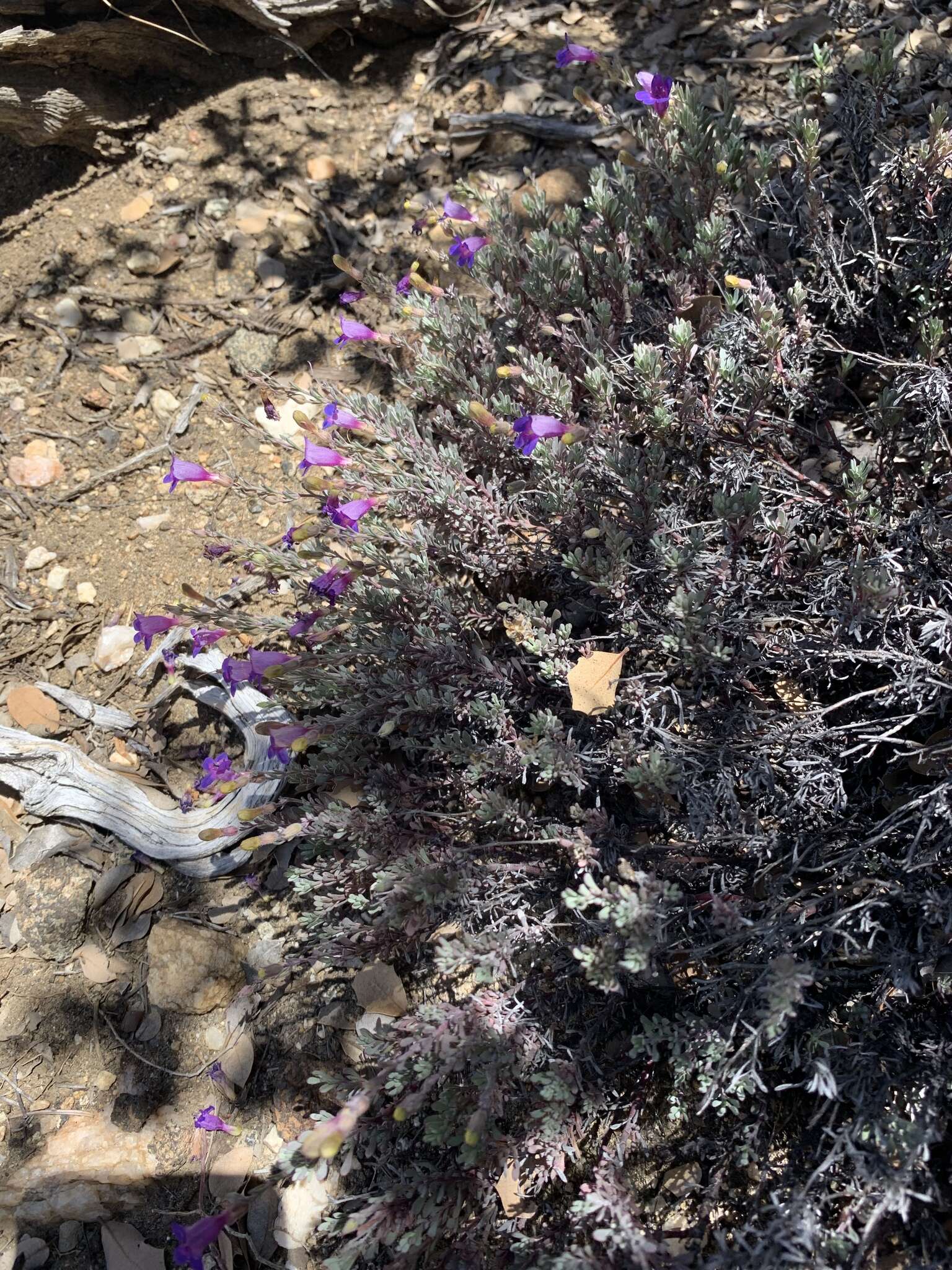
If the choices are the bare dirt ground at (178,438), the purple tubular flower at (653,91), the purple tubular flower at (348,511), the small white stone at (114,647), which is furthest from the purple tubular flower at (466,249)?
the small white stone at (114,647)

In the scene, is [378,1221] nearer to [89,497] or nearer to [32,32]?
[89,497]

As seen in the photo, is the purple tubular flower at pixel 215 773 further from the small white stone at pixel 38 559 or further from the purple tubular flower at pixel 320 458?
the small white stone at pixel 38 559

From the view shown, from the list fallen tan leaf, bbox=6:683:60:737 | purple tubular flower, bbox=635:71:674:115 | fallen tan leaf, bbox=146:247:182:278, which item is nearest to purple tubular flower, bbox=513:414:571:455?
purple tubular flower, bbox=635:71:674:115

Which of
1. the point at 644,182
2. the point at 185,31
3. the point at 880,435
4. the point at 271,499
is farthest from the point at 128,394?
the point at 880,435

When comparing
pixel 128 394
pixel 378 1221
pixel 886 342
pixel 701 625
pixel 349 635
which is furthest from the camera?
pixel 128 394

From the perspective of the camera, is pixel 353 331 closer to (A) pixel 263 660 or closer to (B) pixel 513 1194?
(A) pixel 263 660

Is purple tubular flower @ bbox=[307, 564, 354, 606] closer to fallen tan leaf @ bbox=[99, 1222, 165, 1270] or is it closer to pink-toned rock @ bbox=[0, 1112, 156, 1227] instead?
pink-toned rock @ bbox=[0, 1112, 156, 1227]

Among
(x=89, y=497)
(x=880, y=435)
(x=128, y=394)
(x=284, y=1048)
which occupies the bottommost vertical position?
(x=284, y=1048)
